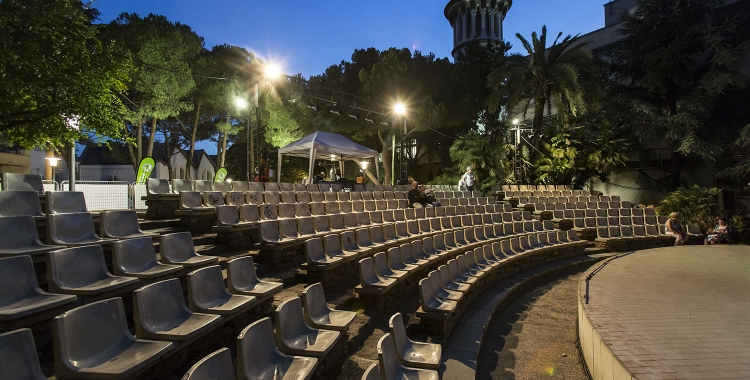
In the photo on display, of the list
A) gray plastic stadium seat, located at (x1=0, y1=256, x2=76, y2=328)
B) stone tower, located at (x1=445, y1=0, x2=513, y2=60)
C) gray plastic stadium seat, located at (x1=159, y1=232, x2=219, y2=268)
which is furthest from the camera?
stone tower, located at (x1=445, y1=0, x2=513, y2=60)

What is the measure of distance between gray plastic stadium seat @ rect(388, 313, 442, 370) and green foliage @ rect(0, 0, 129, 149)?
848 centimetres

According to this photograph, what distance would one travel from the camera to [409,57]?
2553 centimetres

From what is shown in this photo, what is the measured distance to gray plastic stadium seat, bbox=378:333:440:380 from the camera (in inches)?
102

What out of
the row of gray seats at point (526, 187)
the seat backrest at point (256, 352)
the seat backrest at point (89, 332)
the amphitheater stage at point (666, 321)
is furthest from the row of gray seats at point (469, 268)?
the row of gray seats at point (526, 187)

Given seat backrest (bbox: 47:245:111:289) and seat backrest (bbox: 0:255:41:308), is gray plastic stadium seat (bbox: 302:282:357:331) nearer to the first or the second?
seat backrest (bbox: 47:245:111:289)

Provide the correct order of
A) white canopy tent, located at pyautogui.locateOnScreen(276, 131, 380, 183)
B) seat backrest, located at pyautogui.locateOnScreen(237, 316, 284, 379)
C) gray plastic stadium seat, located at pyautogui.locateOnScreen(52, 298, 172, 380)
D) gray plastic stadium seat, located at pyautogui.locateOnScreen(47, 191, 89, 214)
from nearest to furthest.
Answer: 1. gray plastic stadium seat, located at pyautogui.locateOnScreen(52, 298, 172, 380)
2. seat backrest, located at pyautogui.locateOnScreen(237, 316, 284, 379)
3. gray plastic stadium seat, located at pyautogui.locateOnScreen(47, 191, 89, 214)
4. white canopy tent, located at pyautogui.locateOnScreen(276, 131, 380, 183)

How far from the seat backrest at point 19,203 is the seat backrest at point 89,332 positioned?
9.43ft

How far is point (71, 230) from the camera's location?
13.2 feet

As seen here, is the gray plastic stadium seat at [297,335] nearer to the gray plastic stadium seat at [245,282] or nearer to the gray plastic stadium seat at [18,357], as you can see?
the gray plastic stadium seat at [245,282]

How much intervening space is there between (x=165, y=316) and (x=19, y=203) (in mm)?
2947

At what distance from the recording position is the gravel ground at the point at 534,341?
14.2 feet

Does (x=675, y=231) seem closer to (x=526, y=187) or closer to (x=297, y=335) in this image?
(x=526, y=187)

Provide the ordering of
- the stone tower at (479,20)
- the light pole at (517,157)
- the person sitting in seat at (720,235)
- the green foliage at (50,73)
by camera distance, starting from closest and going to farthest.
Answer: the green foliage at (50,73) → the person sitting in seat at (720,235) → the light pole at (517,157) → the stone tower at (479,20)

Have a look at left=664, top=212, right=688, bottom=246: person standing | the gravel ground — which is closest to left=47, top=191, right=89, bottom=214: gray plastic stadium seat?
the gravel ground
